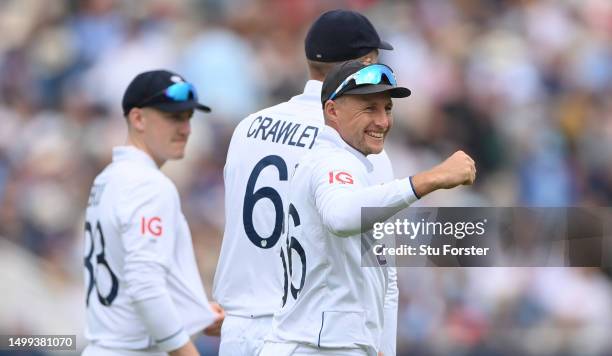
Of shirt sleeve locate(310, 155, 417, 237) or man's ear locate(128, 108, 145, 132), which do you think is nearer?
shirt sleeve locate(310, 155, 417, 237)

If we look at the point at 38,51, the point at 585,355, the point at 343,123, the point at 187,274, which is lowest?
the point at 585,355

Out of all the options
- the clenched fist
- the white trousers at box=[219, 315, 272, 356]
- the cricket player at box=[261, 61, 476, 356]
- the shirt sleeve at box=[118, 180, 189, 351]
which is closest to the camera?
the clenched fist

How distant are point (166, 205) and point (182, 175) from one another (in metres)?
4.21

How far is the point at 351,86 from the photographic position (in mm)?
4738

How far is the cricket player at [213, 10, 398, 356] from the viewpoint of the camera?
5.62m

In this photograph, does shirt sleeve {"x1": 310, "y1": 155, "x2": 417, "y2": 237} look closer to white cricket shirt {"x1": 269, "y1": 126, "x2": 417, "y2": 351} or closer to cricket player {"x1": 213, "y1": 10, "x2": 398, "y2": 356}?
white cricket shirt {"x1": 269, "y1": 126, "x2": 417, "y2": 351}

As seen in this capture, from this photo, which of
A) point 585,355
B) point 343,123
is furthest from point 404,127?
point 343,123

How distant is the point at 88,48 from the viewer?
11.1 metres

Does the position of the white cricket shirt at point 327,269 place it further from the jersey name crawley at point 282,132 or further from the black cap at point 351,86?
the jersey name crawley at point 282,132

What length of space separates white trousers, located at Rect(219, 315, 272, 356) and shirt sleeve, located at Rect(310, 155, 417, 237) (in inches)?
50.5

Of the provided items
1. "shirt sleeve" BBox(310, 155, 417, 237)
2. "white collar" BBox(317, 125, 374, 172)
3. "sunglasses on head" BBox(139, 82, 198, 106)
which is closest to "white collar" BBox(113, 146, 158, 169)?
"sunglasses on head" BBox(139, 82, 198, 106)

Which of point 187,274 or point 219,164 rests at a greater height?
point 219,164

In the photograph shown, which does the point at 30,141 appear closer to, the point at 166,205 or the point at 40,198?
the point at 40,198

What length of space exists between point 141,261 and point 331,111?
1.54 meters
